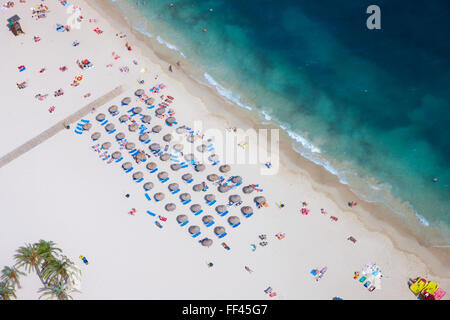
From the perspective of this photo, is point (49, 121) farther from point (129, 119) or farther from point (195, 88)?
point (195, 88)

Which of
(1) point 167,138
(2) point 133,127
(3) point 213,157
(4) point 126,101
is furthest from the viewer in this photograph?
(4) point 126,101

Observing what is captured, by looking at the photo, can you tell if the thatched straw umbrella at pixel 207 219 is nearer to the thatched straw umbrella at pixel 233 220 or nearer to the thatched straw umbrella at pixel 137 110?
the thatched straw umbrella at pixel 233 220

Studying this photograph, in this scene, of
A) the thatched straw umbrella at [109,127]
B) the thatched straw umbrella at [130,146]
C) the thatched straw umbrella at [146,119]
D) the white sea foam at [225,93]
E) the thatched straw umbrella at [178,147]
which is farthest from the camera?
the white sea foam at [225,93]

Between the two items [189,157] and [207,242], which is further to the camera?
[189,157]

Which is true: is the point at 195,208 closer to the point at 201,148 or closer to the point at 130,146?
the point at 201,148

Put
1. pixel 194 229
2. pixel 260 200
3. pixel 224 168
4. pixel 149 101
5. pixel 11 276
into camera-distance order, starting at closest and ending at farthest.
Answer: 1. pixel 11 276
2. pixel 194 229
3. pixel 260 200
4. pixel 224 168
5. pixel 149 101

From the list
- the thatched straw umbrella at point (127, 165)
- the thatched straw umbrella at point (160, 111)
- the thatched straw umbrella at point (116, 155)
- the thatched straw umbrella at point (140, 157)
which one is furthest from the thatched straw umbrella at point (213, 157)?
the thatched straw umbrella at point (116, 155)

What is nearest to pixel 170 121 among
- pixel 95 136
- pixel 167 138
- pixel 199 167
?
pixel 167 138
